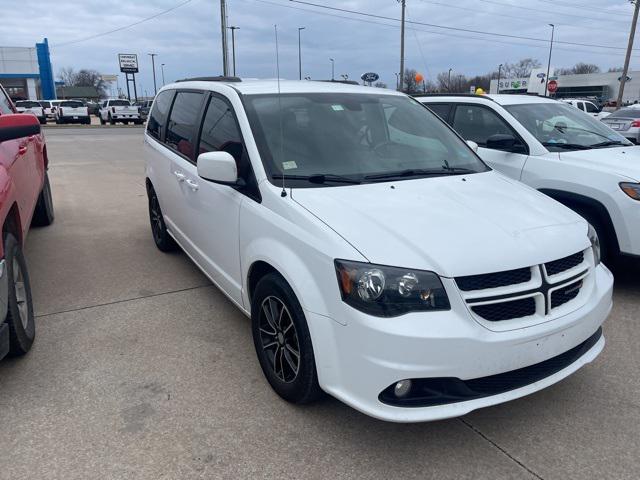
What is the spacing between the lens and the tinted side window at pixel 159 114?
5.27 metres

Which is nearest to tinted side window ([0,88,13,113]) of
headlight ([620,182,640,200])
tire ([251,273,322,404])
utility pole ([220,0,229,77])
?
tire ([251,273,322,404])

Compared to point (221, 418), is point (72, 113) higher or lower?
higher

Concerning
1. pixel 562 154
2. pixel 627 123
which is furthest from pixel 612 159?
pixel 627 123

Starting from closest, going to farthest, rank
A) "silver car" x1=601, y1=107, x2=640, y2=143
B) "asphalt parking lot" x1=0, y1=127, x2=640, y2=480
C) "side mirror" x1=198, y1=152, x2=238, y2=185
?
1. "asphalt parking lot" x1=0, y1=127, x2=640, y2=480
2. "side mirror" x1=198, y1=152, x2=238, y2=185
3. "silver car" x1=601, y1=107, x2=640, y2=143

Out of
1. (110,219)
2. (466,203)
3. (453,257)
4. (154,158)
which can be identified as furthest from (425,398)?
(110,219)

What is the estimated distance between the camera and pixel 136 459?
2.55 metres

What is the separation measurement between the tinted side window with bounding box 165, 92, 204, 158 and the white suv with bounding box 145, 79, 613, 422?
31cm

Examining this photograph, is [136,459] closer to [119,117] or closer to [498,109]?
[498,109]

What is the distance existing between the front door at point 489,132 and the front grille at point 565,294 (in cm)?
279

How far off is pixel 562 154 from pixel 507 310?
10.8 feet

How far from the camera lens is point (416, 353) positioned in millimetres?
2283

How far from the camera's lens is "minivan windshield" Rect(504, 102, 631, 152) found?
540 cm

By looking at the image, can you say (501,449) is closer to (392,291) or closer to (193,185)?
(392,291)

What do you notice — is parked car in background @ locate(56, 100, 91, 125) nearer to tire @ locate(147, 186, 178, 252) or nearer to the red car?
tire @ locate(147, 186, 178, 252)
